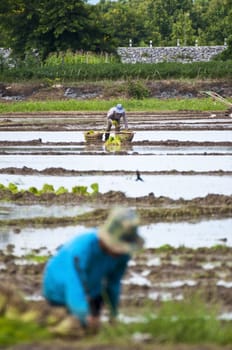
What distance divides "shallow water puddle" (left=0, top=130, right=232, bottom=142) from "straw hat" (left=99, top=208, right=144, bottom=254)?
23130 mm

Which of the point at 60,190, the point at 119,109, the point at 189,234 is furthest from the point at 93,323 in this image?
the point at 119,109

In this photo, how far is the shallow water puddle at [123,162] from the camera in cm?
2272

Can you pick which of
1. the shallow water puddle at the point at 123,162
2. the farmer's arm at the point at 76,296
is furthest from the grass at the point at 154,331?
the shallow water puddle at the point at 123,162

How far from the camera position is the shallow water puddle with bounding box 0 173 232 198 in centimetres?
1839

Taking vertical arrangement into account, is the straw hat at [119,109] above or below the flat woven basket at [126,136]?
above

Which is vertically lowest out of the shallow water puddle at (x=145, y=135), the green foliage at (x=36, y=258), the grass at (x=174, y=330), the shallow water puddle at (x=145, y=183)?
the shallow water puddle at (x=145, y=135)

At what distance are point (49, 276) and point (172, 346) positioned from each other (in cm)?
86

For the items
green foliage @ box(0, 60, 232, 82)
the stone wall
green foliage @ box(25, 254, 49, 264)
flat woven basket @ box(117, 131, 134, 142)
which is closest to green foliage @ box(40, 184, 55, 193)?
green foliage @ box(25, 254, 49, 264)

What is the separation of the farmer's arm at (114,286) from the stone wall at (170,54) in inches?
2130

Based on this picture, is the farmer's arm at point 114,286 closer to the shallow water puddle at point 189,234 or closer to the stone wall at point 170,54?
the shallow water puddle at point 189,234

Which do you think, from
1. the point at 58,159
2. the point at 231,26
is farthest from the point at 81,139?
the point at 231,26

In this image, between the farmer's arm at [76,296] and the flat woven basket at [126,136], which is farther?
the flat woven basket at [126,136]

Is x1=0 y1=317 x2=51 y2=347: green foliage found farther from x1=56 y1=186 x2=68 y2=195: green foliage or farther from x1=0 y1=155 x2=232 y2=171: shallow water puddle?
x1=0 y1=155 x2=232 y2=171: shallow water puddle

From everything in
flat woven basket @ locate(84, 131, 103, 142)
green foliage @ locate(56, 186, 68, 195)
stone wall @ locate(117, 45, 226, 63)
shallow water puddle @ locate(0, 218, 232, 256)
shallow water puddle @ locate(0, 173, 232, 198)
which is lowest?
stone wall @ locate(117, 45, 226, 63)
